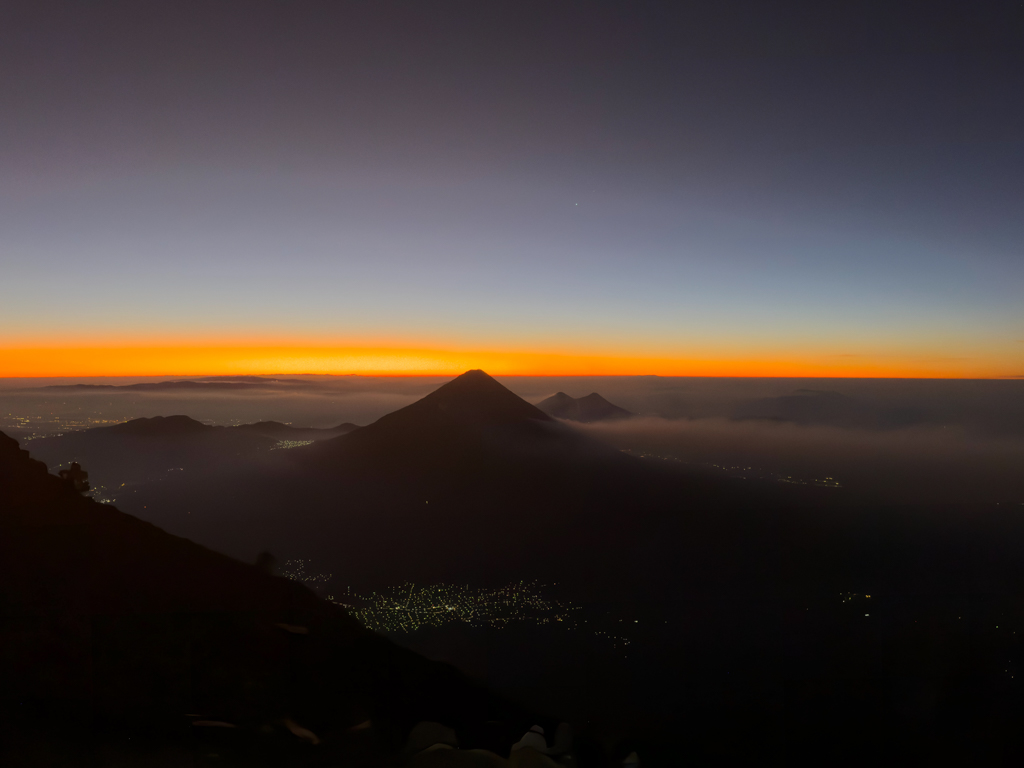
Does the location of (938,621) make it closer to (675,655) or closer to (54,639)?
(675,655)

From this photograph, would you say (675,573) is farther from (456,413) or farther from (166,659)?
(166,659)

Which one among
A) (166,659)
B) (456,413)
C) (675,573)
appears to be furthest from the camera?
(456,413)

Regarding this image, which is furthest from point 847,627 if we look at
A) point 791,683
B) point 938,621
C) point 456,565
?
point 456,565

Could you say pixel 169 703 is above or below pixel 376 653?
above

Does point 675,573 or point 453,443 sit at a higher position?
point 453,443

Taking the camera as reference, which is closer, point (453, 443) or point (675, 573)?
point (675, 573)

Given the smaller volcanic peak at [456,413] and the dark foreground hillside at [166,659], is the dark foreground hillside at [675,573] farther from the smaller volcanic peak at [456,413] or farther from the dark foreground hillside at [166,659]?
the dark foreground hillside at [166,659]

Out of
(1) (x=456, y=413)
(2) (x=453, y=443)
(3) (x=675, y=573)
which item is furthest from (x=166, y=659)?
(1) (x=456, y=413)

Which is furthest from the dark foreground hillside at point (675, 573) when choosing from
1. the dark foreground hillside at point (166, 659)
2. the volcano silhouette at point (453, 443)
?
the dark foreground hillside at point (166, 659)
